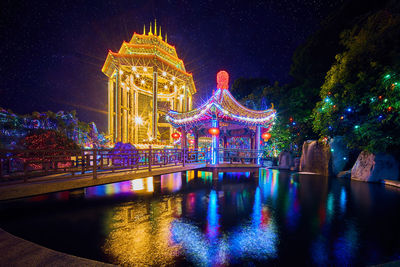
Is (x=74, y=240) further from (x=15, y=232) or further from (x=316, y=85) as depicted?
(x=316, y=85)

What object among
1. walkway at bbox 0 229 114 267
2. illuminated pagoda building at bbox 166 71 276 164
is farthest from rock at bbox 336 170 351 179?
walkway at bbox 0 229 114 267

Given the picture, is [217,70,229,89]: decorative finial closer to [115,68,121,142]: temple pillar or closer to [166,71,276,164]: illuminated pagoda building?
[166,71,276,164]: illuminated pagoda building

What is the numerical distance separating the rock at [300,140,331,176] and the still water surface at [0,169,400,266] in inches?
310

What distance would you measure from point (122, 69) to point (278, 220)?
2058 centimetres

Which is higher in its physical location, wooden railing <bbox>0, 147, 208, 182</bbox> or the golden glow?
wooden railing <bbox>0, 147, 208, 182</bbox>

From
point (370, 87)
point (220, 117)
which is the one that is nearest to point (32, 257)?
point (220, 117)

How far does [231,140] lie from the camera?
1970 cm

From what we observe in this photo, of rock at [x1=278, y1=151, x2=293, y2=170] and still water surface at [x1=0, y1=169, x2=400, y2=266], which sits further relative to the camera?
rock at [x1=278, y1=151, x2=293, y2=170]

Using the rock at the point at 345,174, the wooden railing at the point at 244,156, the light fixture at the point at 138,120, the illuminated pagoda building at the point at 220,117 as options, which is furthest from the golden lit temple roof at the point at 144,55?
the rock at the point at 345,174

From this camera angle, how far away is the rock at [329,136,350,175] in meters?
13.4

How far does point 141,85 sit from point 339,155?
898 inches

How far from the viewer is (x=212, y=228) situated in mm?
3838

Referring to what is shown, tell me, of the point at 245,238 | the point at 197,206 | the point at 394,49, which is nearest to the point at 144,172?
the point at 197,206

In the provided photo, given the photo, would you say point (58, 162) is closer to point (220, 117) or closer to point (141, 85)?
point (220, 117)
